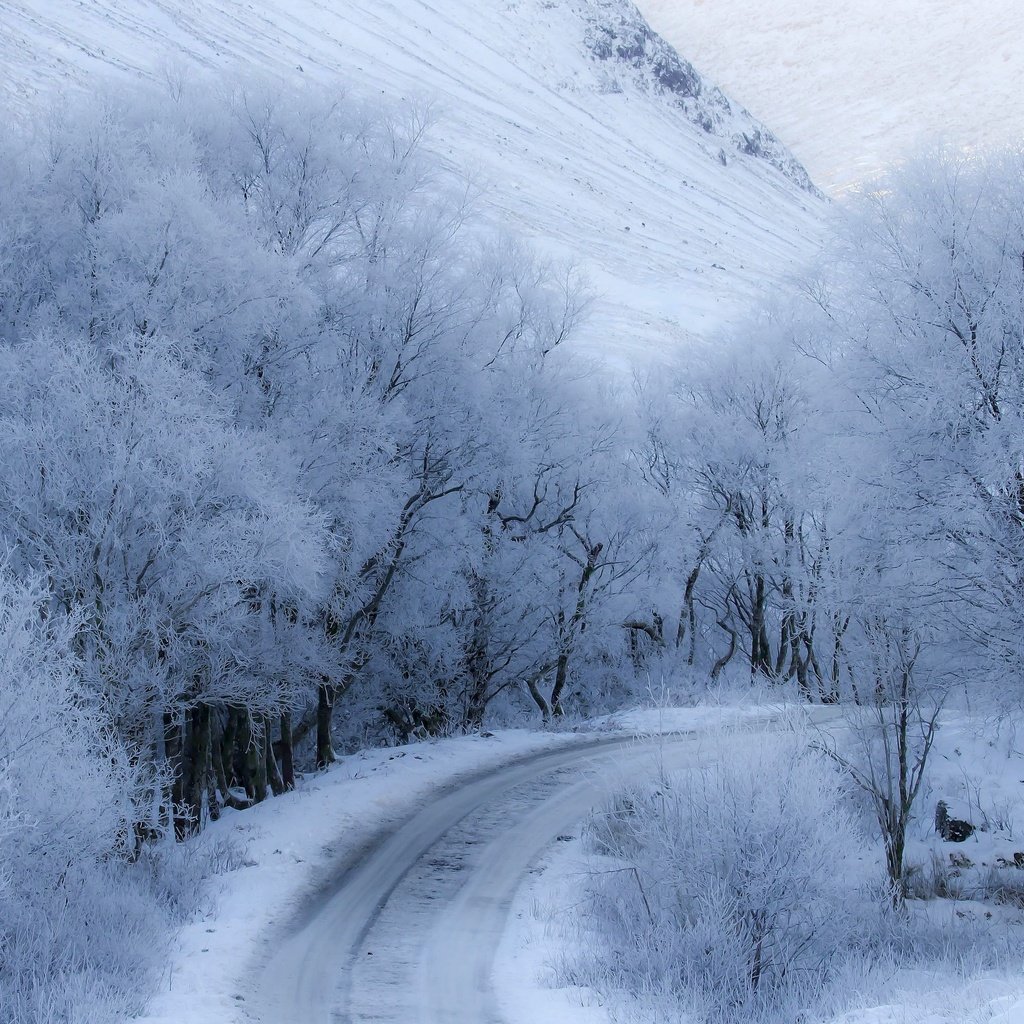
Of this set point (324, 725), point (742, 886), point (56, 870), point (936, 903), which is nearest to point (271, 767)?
point (324, 725)

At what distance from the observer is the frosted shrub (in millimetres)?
8773

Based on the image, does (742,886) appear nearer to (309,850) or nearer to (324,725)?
(309,850)

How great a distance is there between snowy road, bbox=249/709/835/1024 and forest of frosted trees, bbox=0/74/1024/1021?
5.06ft

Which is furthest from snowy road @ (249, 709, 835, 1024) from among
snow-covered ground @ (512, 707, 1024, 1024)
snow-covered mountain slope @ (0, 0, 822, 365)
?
snow-covered mountain slope @ (0, 0, 822, 365)

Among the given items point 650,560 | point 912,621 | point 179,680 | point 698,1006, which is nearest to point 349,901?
point 179,680

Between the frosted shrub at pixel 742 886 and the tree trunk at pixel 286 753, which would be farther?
the tree trunk at pixel 286 753

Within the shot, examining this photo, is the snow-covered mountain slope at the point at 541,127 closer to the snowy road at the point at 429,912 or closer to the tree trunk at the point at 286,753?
the tree trunk at the point at 286,753

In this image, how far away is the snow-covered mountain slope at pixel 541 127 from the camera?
70.6 metres

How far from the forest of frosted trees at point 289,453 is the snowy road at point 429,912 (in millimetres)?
1543

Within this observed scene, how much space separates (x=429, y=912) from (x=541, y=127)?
435 feet

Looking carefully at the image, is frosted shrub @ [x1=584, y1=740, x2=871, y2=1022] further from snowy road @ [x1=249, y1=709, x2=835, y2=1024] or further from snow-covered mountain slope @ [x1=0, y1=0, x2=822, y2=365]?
snow-covered mountain slope @ [x1=0, y1=0, x2=822, y2=365]

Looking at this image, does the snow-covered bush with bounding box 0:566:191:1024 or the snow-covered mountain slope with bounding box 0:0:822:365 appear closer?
the snow-covered bush with bounding box 0:566:191:1024

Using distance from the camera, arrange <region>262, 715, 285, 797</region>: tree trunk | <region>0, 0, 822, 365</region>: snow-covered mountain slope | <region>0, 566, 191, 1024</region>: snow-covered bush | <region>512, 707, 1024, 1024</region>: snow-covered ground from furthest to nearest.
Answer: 1. <region>0, 0, 822, 365</region>: snow-covered mountain slope
2. <region>262, 715, 285, 797</region>: tree trunk
3. <region>0, 566, 191, 1024</region>: snow-covered bush
4. <region>512, 707, 1024, 1024</region>: snow-covered ground

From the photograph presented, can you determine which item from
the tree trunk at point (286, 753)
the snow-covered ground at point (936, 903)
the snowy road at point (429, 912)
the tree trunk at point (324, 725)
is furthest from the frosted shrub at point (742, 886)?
the tree trunk at point (324, 725)
